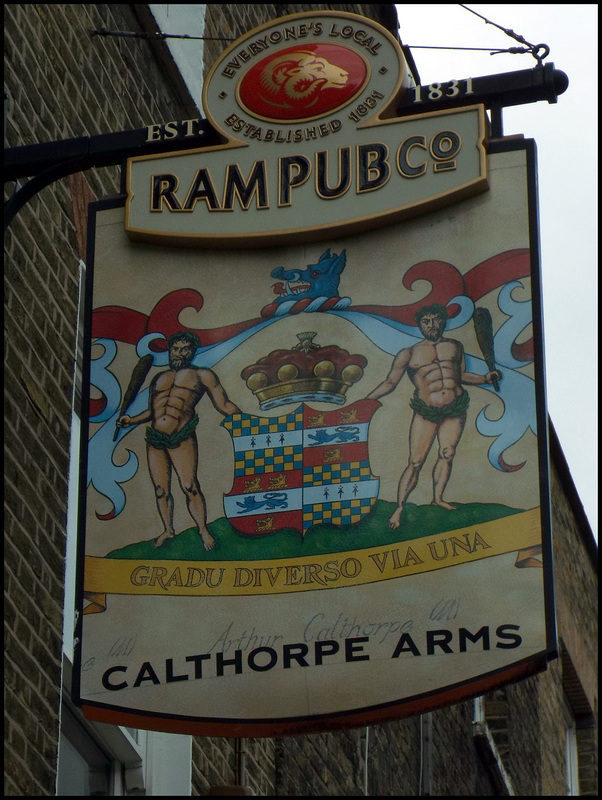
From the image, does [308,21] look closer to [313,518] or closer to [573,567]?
[313,518]

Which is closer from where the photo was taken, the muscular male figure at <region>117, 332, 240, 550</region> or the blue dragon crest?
the muscular male figure at <region>117, 332, 240, 550</region>

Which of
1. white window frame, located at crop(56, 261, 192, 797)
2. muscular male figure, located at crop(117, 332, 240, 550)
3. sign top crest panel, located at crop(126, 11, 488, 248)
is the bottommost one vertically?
white window frame, located at crop(56, 261, 192, 797)

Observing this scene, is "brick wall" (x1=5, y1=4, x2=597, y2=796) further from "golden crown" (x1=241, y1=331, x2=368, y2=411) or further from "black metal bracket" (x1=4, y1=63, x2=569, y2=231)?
"golden crown" (x1=241, y1=331, x2=368, y2=411)

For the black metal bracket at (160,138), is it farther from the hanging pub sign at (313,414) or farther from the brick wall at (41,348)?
the brick wall at (41,348)

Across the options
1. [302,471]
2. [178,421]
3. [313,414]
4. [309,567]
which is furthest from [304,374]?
[309,567]

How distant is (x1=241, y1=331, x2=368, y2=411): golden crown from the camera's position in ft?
20.6

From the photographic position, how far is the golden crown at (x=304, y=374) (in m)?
6.27

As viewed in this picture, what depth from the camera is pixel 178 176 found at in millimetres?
6996

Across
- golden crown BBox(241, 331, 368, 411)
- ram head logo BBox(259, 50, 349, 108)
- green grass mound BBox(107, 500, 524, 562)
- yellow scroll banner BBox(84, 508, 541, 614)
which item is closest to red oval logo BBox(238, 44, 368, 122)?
ram head logo BBox(259, 50, 349, 108)

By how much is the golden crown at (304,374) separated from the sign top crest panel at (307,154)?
575 millimetres

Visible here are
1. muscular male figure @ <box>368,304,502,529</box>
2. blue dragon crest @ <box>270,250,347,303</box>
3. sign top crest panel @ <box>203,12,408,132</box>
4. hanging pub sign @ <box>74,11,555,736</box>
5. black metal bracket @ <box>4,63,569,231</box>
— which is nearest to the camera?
hanging pub sign @ <box>74,11,555,736</box>

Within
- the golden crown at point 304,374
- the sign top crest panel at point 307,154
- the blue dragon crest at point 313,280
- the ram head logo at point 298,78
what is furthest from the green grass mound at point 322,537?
the ram head logo at point 298,78

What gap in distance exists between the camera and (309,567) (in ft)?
19.4

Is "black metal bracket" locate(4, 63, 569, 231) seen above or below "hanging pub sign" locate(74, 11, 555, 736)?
above
